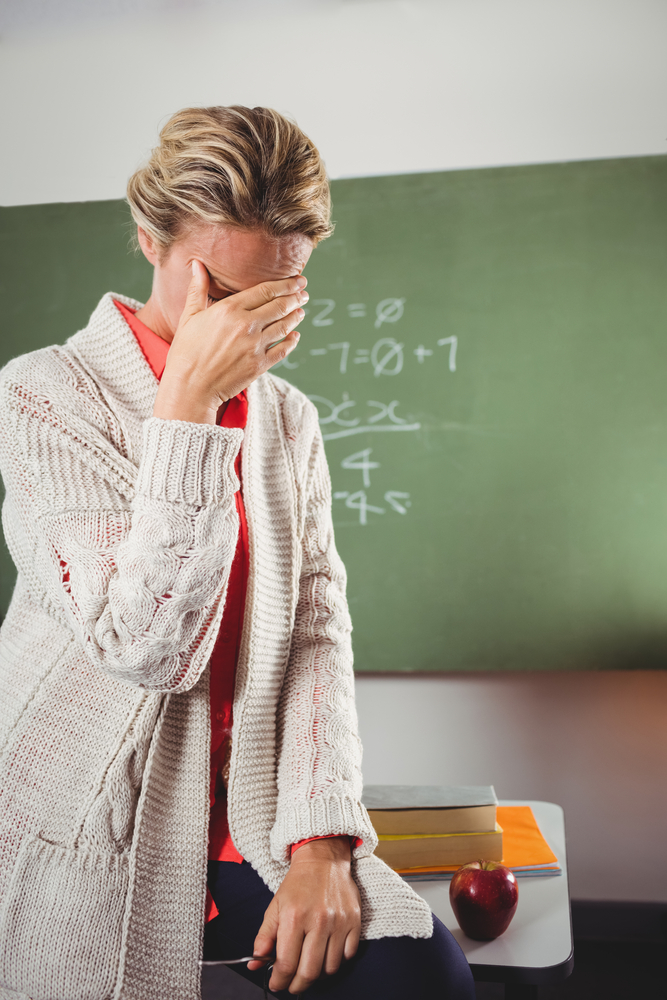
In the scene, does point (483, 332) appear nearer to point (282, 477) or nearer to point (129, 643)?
point (282, 477)

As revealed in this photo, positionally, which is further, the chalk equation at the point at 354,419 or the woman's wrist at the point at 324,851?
the chalk equation at the point at 354,419

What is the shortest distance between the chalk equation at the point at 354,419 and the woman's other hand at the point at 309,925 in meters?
1.27

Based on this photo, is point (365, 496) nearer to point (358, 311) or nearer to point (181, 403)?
point (358, 311)

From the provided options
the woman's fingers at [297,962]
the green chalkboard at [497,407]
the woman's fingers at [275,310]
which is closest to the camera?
the woman's fingers at [297,962]

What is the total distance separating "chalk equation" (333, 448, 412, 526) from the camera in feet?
6.37

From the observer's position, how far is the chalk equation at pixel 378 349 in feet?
6.28

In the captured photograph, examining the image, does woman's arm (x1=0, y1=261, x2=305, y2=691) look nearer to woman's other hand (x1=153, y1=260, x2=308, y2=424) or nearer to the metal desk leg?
woman's other hand (x1=153, y1=260, x2=308, y2=424)

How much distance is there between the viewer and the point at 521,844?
3.85 feet

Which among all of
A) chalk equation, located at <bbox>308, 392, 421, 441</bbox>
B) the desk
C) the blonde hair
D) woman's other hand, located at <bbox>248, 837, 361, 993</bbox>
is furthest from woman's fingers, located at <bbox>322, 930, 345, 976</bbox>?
chalk equation, located at <bbox>308, 392, 421, 441</bbox>

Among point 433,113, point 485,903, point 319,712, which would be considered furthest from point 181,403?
point 433,113

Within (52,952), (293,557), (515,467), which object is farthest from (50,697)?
(515,467)

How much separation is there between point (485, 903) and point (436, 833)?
0.66ft

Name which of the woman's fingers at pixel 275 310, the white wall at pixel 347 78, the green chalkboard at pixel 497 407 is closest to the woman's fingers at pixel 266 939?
the woman's fingers at pixel 275 310

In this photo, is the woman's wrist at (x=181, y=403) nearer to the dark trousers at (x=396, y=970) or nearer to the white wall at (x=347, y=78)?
the dark trousers at (x=396, y=970)
